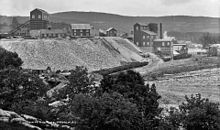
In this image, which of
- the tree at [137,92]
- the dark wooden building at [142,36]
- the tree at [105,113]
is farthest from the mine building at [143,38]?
the tree at [105,113]

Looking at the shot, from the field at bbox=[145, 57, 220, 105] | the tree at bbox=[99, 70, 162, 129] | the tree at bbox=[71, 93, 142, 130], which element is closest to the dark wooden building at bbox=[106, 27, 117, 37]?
the field at bbox=[145, 57, 220, 105]

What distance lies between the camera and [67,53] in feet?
263

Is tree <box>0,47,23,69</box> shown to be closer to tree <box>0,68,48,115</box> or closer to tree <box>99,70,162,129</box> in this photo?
tree <box>0,68,48,115</box>

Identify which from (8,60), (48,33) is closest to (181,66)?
(48,33)

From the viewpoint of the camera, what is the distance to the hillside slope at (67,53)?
7494 cm

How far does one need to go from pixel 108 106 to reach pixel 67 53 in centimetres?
5618

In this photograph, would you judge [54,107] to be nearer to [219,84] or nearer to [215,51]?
[219,84]

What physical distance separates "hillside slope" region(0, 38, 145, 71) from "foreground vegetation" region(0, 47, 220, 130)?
3770 centimetres

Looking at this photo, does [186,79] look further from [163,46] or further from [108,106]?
[163,46]

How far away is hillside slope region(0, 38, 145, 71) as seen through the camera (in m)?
74.9

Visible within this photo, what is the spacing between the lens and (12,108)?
29.3m

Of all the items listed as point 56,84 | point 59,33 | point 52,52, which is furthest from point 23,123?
point 59,33

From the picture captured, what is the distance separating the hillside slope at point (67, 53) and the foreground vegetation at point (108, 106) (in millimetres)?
37704

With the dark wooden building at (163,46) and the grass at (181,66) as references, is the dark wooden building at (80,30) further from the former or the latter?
the grass at (181,66)
